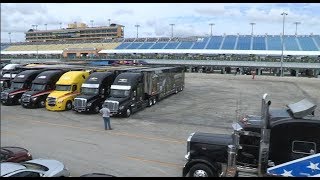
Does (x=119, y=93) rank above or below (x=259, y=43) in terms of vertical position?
below

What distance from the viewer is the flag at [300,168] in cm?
1056

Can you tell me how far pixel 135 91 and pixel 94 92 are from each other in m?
3.40

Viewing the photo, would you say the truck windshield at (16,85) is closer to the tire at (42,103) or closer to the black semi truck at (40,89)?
the black semi truck at (40,89)

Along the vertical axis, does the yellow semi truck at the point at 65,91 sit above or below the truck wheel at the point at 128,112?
above

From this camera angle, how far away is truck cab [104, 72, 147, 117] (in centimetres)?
2644

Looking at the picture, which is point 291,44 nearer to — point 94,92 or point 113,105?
point 94,92

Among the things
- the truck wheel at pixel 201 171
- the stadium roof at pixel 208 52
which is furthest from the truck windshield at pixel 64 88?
the stadium roof at pixel 208 52

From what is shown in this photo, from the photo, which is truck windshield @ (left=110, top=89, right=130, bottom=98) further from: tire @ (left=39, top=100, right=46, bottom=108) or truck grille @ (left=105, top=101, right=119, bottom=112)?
tire @ (left=39, top=100, right=46, bottom=108)

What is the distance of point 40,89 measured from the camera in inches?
1261

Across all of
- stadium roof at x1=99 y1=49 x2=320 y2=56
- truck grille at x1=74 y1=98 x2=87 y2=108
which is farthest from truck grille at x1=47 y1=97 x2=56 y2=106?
stadium roof at x1=99 y1=49 x2=320 y2=56

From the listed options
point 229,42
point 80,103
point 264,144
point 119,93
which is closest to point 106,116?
point 119,93

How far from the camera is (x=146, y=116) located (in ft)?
89.8

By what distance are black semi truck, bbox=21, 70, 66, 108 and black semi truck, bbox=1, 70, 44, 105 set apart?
136 cm

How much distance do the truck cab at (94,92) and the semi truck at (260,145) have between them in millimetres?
16340
